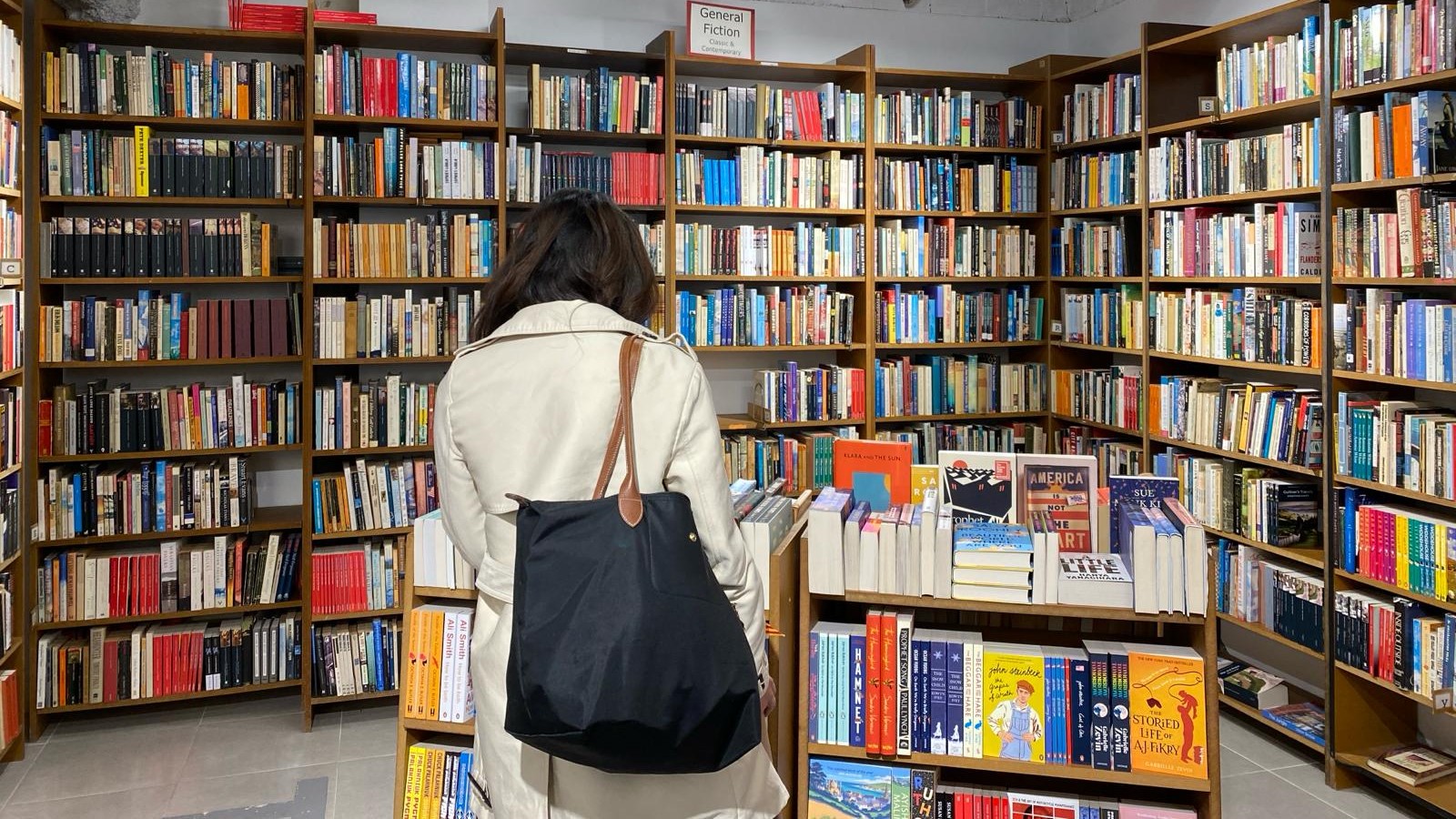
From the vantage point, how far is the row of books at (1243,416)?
12.7ft

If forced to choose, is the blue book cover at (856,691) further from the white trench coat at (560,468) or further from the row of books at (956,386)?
the row of books at (956,386)

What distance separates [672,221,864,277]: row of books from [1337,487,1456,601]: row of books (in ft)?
7.68

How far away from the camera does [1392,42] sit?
3465mm

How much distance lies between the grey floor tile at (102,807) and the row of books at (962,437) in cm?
332

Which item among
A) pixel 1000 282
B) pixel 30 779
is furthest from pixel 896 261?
pixel 30 779

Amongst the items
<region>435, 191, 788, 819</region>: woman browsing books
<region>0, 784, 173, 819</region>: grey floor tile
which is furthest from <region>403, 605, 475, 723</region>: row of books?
<region>0, 784, 173, 819</region>: grey floor tile

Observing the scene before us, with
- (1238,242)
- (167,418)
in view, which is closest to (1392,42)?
(1238,242)

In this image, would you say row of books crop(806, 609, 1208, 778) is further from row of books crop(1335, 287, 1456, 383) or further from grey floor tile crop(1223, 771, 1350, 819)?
row of books crop(1335, 287, 1456, 383)

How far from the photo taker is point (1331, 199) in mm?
3699

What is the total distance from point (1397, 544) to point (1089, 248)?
205 centimetres

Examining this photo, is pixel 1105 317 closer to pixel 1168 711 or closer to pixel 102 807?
pixel 1168 711

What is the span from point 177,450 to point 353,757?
56.2 inches

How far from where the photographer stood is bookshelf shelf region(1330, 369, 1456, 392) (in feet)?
10.9

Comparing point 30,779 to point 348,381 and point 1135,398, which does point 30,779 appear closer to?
point 348,381
